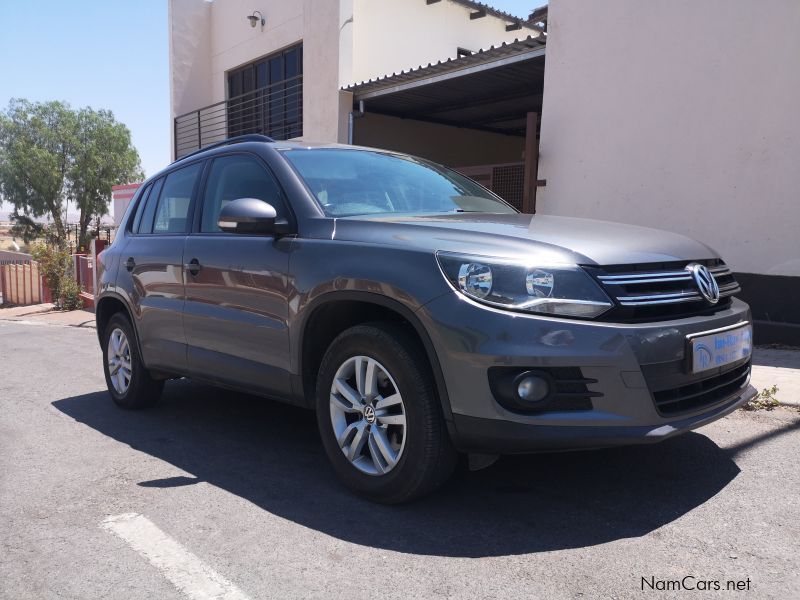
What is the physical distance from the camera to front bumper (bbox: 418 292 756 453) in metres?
2.71

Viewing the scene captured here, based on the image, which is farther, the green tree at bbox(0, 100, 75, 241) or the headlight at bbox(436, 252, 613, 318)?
the green tree at bbox(0, 100, 75, 241)

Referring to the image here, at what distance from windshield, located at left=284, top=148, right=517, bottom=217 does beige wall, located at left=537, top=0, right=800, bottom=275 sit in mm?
3983

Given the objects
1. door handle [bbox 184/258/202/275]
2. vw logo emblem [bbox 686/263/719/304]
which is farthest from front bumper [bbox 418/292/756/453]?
door handle [bbox 184/258/202/275]

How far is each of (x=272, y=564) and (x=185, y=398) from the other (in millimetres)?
3236

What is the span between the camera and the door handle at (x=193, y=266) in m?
4.20

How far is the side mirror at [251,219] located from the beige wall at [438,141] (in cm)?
1047

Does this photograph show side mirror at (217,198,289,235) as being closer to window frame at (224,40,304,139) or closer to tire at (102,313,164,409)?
tire at (102,313,164,409)

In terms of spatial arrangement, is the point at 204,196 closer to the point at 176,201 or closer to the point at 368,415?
the point at 176,201

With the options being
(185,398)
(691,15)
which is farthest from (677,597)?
(691,15)

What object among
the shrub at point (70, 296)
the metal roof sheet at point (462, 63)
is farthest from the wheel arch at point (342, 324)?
the shrub at point (70, 296)

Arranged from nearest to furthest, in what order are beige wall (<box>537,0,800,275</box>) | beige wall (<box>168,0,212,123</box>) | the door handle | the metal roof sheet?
1. the door handle
2. beige wall (<box>537,0,800,275</box>)
3. the metal roof sheet
4. beige wall (<box>168,0,212,123</box>)

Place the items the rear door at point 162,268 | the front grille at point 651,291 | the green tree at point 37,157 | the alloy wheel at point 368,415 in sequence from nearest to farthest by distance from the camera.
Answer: the front grille at point 651,291
the alloy wheel at point 368,415
the rear door at point 162,268
the green tree at point 37,157

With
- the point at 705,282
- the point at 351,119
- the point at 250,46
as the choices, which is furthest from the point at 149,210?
the point at 250,46

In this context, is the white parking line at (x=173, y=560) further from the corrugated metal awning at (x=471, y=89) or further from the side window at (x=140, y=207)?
the corrugated metal awning at (x=471, y=89)
